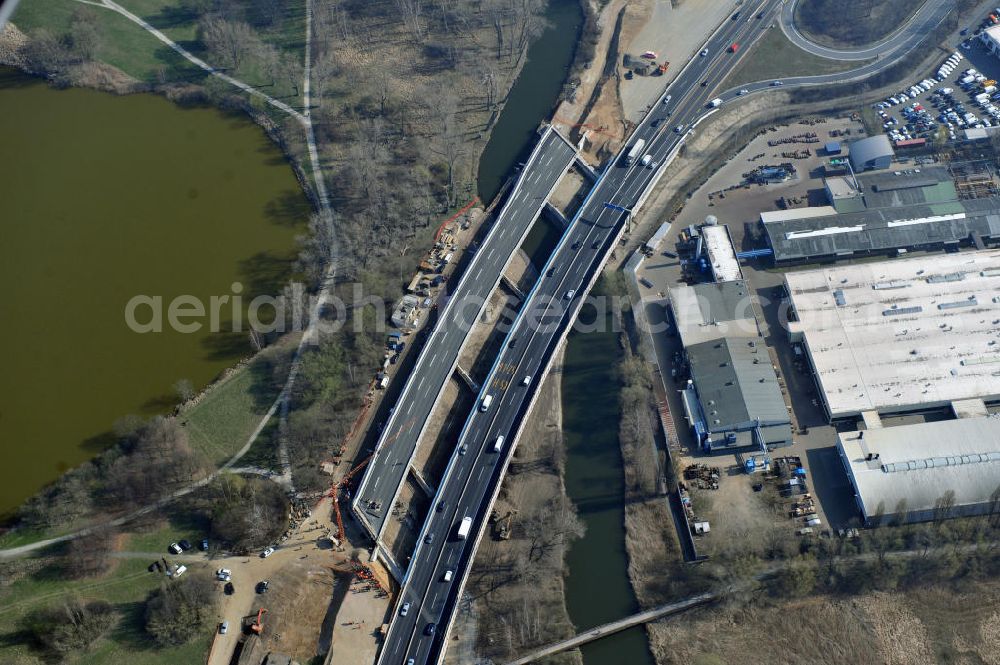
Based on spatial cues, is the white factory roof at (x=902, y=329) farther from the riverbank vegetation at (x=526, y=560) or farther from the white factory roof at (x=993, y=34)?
the white factory roof at (x=993, y=34)

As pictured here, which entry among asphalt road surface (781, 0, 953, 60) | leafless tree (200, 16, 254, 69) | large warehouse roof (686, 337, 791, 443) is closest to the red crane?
large warehouse roof (686, 337, 791, 443)

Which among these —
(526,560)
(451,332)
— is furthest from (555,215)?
(526,560)

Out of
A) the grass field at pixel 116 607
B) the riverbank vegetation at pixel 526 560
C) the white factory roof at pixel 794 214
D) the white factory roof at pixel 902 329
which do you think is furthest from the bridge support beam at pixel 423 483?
the white factory roof at pixel 794 214

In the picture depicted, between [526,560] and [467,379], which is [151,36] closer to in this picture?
[467,379]

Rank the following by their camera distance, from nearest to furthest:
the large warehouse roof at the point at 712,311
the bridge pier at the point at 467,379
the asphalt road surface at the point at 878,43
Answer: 1. the bridge pier at the point at 467,379
2. the large warehouse roof at the point at 712,311
3. the asphalt road surface at the point at 878,43

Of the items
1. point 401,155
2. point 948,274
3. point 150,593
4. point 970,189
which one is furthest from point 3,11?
point 970,189

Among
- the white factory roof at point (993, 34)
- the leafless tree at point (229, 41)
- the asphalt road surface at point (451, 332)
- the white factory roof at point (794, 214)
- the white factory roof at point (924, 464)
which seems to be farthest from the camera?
the leafless tree at point (229, 41)
